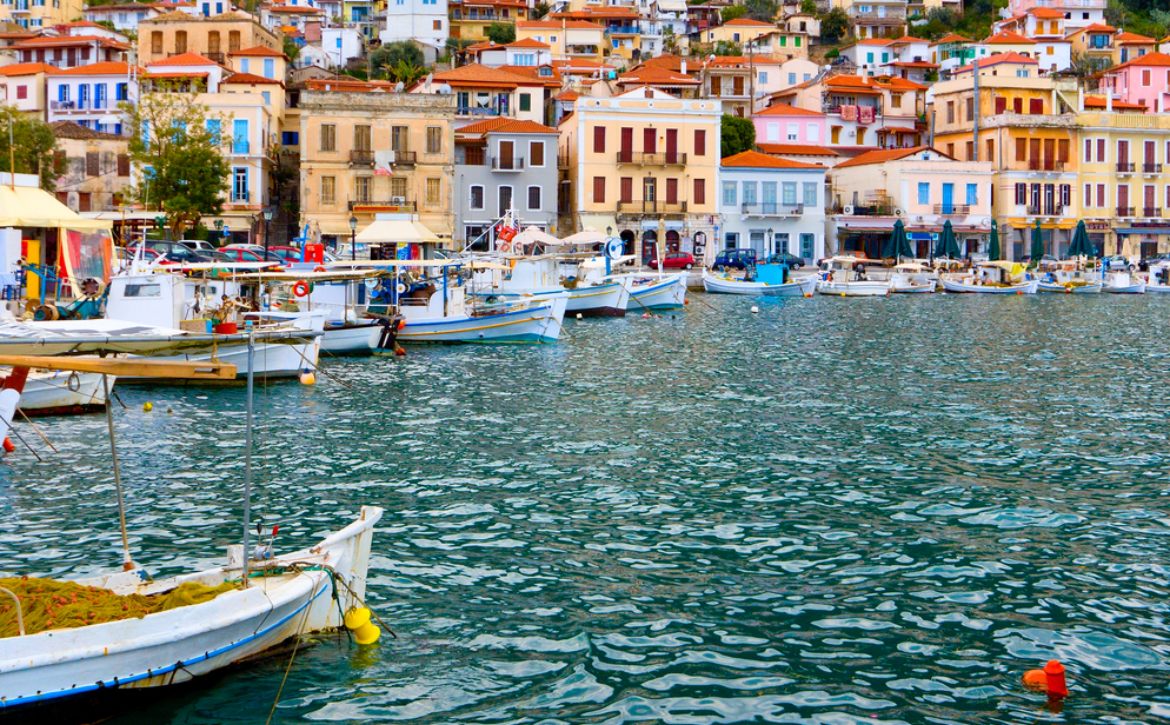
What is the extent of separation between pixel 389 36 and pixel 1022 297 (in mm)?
60320

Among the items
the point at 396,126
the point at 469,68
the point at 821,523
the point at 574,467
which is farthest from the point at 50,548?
the point at 469,68

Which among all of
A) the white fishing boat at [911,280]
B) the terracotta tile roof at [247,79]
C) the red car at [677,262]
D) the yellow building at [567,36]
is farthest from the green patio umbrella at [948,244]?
the yellow building at [567,36]

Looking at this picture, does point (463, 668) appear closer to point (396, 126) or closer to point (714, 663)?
point (714, 663)

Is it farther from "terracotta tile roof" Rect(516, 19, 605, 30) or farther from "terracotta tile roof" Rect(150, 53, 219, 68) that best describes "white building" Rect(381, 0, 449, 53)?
"terracotta tile roof" Rect(150, 53, 219, 68)

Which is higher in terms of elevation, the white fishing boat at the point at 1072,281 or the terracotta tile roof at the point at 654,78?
the terracotta tile roof at the point at 654,78

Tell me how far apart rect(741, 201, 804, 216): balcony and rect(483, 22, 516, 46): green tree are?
127 ft

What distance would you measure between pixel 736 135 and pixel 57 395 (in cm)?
6210

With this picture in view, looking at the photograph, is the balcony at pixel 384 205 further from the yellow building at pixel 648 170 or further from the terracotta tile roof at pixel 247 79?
the terracotta tile roof at pixel 247 79

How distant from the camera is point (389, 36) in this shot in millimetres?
104062

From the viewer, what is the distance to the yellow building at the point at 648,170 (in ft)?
223

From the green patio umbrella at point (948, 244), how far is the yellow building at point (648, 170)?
480 inches

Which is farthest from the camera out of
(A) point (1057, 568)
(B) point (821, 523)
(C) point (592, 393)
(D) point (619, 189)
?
(D) point (619, 189)

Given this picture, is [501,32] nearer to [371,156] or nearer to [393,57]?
[393,57]

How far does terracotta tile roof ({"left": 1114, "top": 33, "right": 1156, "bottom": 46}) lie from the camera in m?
104
